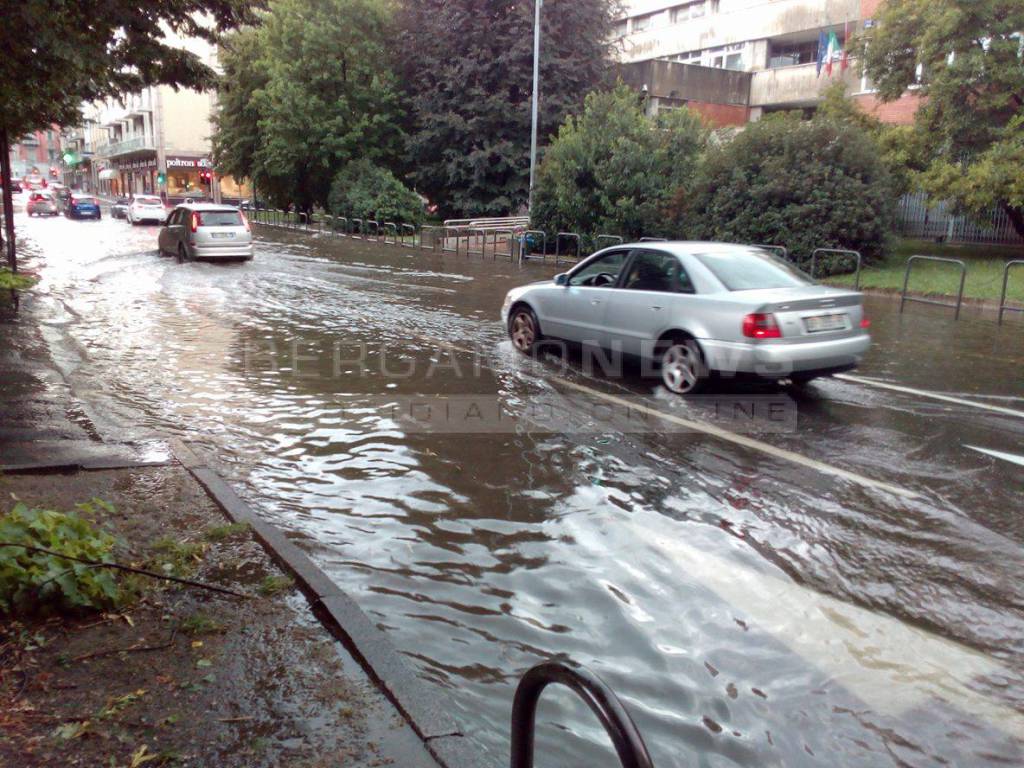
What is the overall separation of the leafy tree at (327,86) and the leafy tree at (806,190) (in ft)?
75.3

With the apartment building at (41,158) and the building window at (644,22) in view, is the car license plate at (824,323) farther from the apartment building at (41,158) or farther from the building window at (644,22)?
the apartment building at (41,158)

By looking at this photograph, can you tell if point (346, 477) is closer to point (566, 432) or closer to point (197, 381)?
point (566, 432)

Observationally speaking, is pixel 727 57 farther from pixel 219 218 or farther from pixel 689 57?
pixel 219 218

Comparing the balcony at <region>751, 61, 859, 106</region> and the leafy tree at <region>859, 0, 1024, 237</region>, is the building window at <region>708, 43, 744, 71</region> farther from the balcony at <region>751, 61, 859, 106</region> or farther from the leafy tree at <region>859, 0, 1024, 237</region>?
the leafy tree at <region>859, 0, 1024, 237</region>

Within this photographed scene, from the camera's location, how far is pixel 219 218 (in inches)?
949

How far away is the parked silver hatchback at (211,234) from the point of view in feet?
77.7

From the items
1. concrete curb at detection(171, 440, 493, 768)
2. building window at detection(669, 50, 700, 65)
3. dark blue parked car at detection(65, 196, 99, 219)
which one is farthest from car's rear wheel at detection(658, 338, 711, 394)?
dark blue parked car at detection(65, 196, 99, 219)

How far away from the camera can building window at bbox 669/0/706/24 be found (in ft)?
163

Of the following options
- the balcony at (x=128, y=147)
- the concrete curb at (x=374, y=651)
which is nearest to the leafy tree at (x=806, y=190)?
the concrete curb at (x=374, y=651)

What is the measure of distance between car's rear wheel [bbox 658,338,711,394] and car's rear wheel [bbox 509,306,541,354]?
2289mm

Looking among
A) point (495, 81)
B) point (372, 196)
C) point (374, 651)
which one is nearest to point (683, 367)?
point (374, 651)

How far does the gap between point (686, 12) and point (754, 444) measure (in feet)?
163

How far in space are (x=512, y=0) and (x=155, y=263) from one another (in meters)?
20.3

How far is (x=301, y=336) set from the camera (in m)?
12.9
